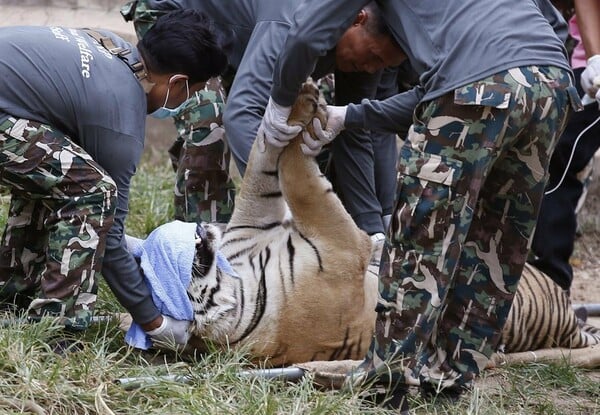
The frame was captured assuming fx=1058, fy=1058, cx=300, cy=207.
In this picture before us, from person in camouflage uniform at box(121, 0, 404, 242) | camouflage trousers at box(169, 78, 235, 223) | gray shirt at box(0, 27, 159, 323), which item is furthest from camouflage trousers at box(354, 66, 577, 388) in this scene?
camouflage trousers at box(169, 78, 235, 223)

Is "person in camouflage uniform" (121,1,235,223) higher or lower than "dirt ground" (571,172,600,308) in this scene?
higher

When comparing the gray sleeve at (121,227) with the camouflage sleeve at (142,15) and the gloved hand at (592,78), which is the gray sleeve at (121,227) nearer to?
the camouflage sleeve at (142,15)

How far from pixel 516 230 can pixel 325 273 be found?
3.10ft

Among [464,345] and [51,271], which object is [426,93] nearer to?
[464,345]

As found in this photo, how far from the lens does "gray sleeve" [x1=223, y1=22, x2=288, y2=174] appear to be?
4.43 m

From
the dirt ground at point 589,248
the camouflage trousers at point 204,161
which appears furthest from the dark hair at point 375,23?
the dirt ground at point 589,248

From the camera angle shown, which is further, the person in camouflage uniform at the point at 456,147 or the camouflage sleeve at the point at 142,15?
the camouflage sleeve at the point at 142,15

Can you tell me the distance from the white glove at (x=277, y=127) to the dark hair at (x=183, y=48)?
29cm

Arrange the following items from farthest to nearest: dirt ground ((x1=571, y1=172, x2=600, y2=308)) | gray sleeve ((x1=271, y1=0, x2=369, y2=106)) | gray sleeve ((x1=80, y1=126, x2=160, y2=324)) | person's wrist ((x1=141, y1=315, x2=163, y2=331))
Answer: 1. dirt ground ((x1=571, y1=172, x2=600, y2=308))
2. person's wrist ((x1=141, y1=315, x2=163, y2=331))
3. gray sleeve ((x1=80, y1=126, x2=160, y2=324))
4. gray sleeve ((x1=271, y1=0, x2=369, y2=106))

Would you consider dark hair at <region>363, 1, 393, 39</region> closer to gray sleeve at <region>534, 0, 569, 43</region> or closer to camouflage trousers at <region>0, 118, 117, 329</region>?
gray sleeve at <region>534, 0, 569, 43</region>

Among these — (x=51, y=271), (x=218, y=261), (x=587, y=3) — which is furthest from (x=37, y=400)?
(x=587, y=3)

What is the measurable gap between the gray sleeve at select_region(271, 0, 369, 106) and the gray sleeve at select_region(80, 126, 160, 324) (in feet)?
2.40

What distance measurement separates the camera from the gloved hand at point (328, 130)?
4039 millimetres

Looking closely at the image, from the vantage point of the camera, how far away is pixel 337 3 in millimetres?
3418
